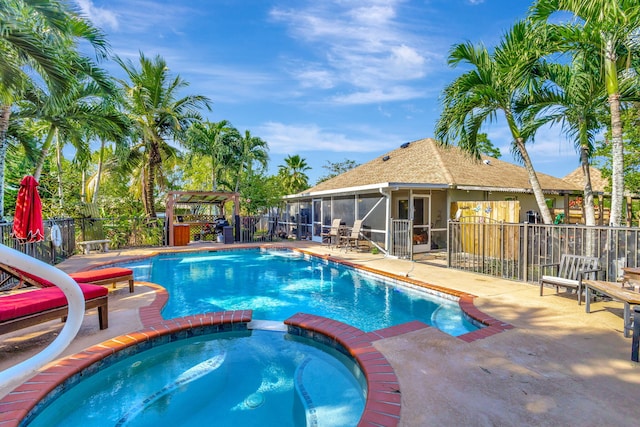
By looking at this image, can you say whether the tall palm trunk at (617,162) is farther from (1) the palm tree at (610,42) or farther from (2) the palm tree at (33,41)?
(2) the palm tree at (33,41)

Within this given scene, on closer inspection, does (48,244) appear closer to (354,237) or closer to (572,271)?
(354,237)

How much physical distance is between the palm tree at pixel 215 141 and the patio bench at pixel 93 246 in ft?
30.4

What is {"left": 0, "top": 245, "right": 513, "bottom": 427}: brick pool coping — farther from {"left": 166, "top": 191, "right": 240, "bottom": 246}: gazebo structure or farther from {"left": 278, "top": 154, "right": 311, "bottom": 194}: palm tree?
{"left": 278, "top": 154, "right": 311, "bottom": 194}: palm tree

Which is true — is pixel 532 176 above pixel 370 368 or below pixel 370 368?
above

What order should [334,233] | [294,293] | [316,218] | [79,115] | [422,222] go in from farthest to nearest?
[316,218]
[334,233]
[422,222]
[79,115]
[294,293]

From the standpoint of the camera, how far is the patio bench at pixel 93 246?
1255cm

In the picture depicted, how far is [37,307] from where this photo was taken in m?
3.96

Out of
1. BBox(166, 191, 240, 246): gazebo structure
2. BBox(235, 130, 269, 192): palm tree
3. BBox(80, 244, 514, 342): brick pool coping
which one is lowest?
BBox(80, 244, 514, 342): brick pool coping

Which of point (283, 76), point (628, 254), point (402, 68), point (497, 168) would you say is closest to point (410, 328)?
point (628, 254)

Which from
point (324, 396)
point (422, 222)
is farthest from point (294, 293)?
point (422, 222)

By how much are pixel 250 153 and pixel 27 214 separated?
16363mm

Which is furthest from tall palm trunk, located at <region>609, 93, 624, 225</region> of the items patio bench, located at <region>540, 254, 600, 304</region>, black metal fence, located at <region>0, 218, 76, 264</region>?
black metal fence, located at <region>0, 218, 76, 264</region>

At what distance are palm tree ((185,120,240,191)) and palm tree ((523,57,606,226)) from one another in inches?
694

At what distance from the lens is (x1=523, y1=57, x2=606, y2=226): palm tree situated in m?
7.56
